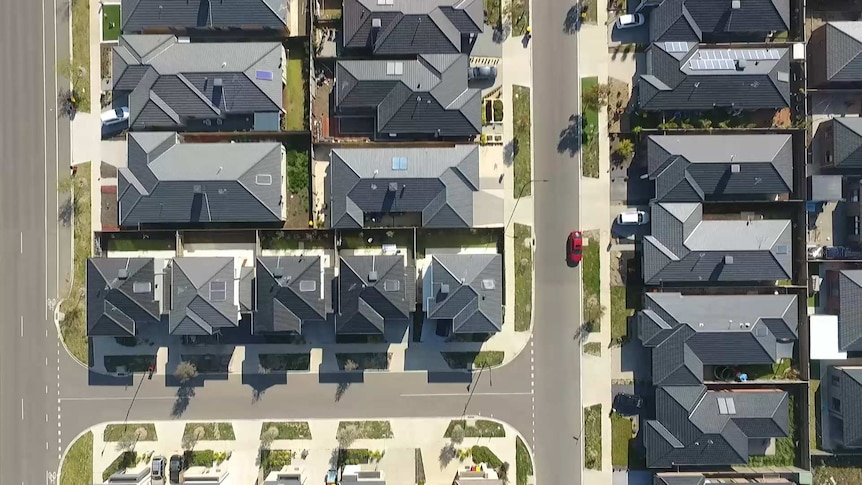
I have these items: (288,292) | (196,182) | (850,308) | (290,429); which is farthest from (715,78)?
(290,429)

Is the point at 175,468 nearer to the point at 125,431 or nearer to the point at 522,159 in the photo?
the point at 125,431

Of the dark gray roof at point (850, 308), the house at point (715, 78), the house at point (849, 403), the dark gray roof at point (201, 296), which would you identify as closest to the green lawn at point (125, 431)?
the dark gray roof at point (201, 296)

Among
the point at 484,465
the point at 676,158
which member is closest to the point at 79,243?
the point at 484,465

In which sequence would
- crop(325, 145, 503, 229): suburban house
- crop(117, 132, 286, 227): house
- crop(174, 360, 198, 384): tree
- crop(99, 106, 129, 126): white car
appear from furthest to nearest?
crop(99, 106, 129, 126): white car → crop(174, 360, 198, 384): tree → crop(325, 145, 503, 229): suburban house → crop(117, 132, 286, 227): house

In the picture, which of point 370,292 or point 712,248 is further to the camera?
point 712,248

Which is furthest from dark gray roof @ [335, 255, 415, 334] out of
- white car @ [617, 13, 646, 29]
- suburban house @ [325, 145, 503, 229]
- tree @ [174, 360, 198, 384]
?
white car @ [617, 13, 646, 29]

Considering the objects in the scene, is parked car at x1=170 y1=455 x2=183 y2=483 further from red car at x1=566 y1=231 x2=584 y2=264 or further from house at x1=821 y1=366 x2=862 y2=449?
house at x1=821 y1=366 x2=862 y2=449
